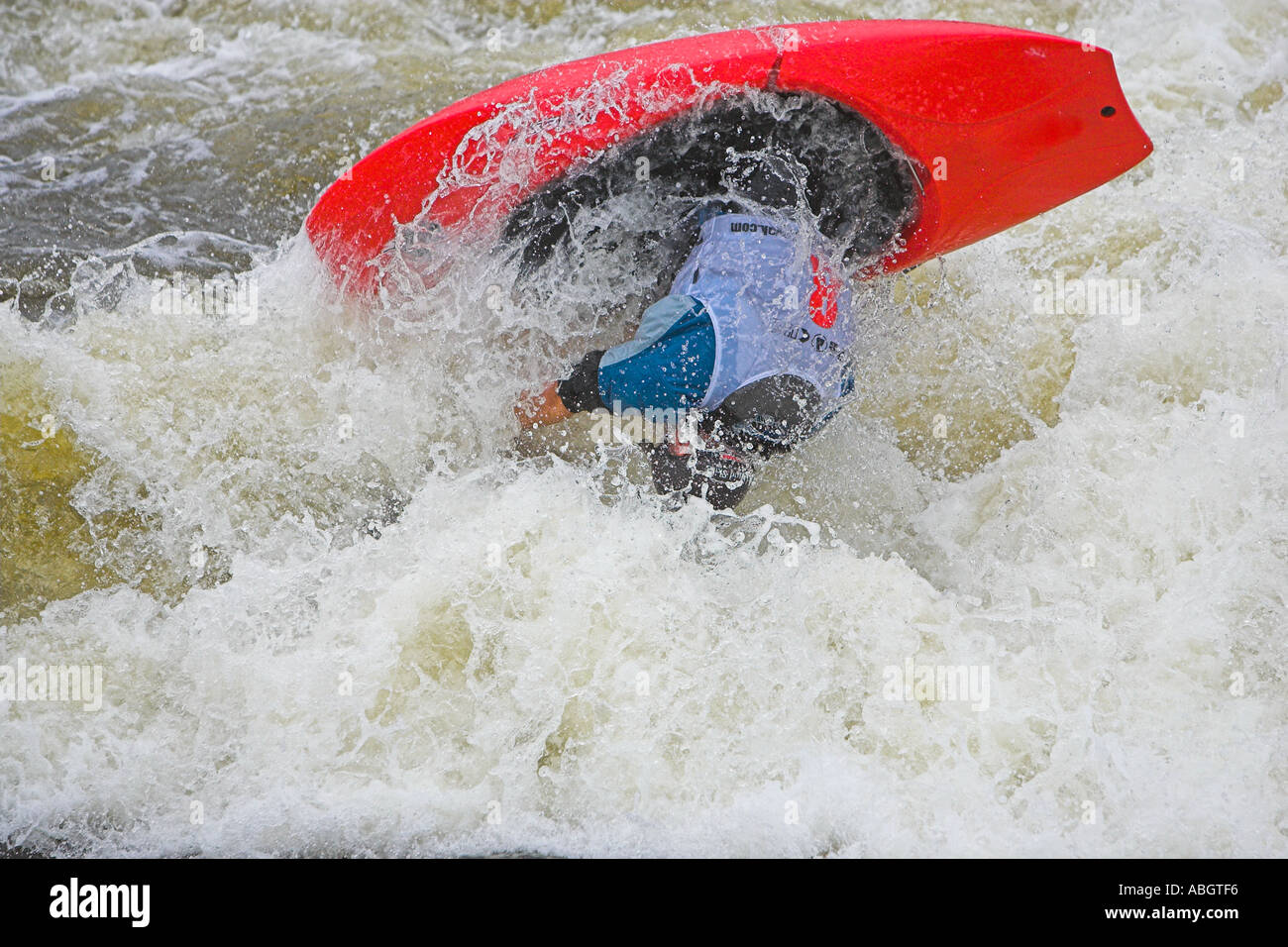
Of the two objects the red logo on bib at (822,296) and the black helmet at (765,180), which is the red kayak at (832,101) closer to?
the black helmet at (765,180)

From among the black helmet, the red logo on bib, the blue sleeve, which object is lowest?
the blue sleeve

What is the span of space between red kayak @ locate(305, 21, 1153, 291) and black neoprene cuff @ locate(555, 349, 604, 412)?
0.43 m

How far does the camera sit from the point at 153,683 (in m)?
2.32

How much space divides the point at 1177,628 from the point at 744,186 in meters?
1.51

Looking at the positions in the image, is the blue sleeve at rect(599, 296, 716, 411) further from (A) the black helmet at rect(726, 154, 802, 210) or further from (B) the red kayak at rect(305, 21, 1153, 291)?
(B) the red kayak at rect(305, 21, 1153, 291)

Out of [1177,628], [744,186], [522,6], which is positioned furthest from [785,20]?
[1177,628]

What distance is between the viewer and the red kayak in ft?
8.19

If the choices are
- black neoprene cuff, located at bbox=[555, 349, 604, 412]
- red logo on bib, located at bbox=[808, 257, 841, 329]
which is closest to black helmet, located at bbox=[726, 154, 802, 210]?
red logo on bib, located at bbox=[808, 257, 841, 329]

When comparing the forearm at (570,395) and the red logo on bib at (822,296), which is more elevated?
the red logo on bib at (822,296)

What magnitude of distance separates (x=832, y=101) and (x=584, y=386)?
955mm

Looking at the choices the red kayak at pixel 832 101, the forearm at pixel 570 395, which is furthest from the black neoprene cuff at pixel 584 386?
the red kayak at pixel 832 101

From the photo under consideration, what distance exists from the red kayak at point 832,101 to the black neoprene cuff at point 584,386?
1.43ft

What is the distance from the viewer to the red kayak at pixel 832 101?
250 cm
